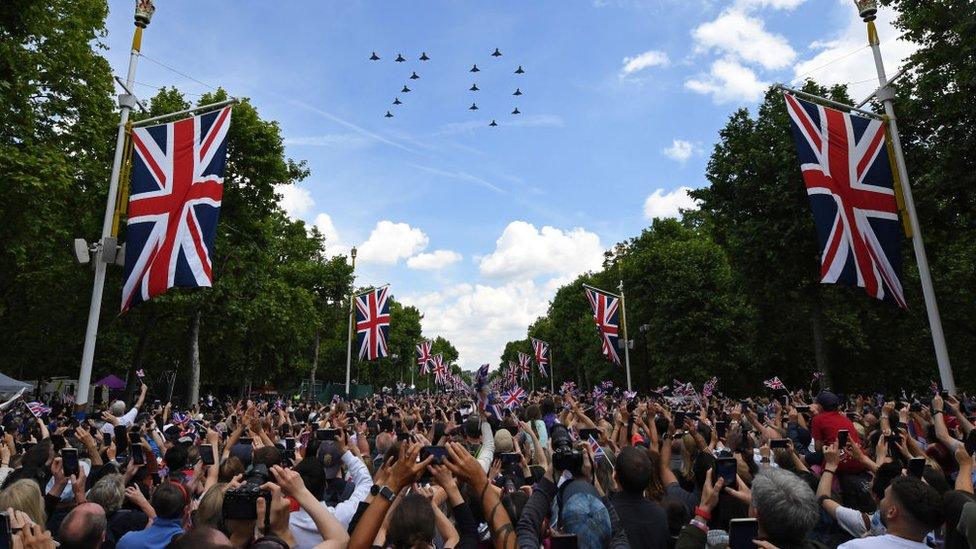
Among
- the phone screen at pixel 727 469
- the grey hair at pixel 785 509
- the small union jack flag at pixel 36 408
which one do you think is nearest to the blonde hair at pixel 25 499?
the phone screen at pixel 727 469

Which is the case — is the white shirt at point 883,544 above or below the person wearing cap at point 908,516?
below

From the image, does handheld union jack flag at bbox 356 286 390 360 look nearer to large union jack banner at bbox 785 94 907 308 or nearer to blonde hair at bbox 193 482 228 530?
large union jack banner at bbox 785 94 907 308

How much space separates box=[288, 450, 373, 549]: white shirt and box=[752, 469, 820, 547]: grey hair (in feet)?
7.25

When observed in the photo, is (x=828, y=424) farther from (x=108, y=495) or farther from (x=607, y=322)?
(x=607, y=322)

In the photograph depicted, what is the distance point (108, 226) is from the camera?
11.5m

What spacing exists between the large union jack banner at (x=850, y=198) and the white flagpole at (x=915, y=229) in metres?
0.31

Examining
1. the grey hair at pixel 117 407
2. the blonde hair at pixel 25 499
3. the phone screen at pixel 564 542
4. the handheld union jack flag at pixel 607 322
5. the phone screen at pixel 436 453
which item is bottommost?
the phone screen at pixel 564 542

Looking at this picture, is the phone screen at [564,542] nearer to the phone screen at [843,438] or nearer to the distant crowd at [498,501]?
the distant crowd at [498,501]

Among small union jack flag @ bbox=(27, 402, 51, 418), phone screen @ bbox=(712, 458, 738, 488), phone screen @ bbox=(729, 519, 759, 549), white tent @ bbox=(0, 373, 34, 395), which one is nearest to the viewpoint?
phone screen @ bbox=(729, 519, 759, 549)

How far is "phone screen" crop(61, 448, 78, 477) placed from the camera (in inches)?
176

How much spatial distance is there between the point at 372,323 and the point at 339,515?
23081mm

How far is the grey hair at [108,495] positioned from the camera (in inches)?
171

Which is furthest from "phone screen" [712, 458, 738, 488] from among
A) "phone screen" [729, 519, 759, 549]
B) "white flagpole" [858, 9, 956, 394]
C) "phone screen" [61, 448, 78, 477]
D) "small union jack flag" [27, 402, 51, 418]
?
"white flagpole" [858, 9, 956, 394]

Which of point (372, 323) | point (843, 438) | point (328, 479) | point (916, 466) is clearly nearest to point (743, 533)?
point (916, 466)
